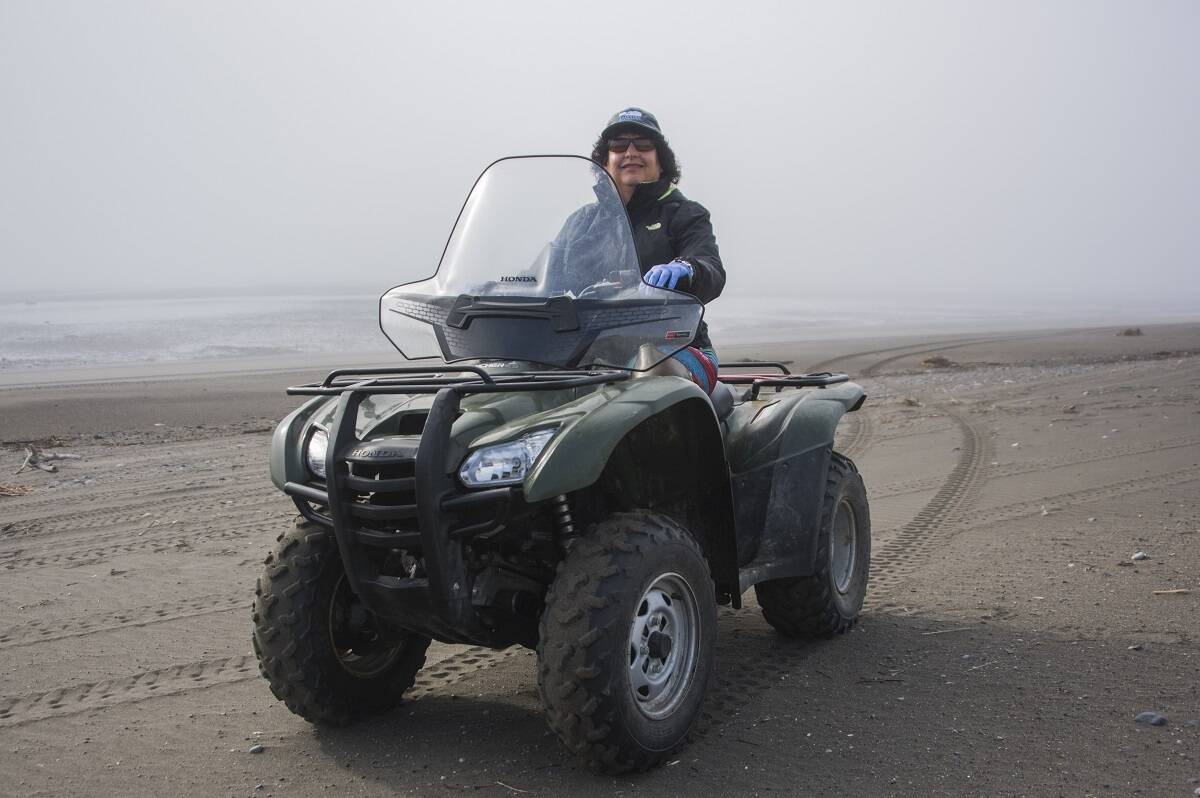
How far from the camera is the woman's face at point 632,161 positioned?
5.25 meters

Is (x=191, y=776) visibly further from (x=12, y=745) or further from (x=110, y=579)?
(x=110, y=579)

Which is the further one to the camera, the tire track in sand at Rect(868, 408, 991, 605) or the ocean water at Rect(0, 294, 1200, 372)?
the ocean water at Rect(0, 294, 1200, 372)

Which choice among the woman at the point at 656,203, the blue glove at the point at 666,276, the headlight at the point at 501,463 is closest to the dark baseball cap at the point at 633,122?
the woman at the point at 656,203

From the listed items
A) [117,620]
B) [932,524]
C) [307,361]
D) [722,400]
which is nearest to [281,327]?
[307,361]

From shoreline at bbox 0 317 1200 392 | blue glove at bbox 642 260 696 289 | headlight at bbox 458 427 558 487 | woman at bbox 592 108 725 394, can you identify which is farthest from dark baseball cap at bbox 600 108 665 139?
shoreline at bbox 0 317 1200 392

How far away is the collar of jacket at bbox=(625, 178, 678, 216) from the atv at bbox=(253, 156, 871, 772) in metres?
0.91

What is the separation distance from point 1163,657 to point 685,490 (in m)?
2.18

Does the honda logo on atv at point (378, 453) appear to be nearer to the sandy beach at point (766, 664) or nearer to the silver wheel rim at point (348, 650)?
the silver wheel rim at point (348, 650)

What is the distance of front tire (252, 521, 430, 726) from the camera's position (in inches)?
156

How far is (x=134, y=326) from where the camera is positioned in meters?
35.9

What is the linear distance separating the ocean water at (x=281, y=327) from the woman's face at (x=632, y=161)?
20.6 m

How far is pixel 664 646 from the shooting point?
3.84 meters

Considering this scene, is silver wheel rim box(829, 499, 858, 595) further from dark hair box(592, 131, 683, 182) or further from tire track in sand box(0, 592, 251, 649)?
tire track in sand box(0, 592, 251, 649)

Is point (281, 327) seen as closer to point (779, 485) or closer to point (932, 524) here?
point (932, 524)
